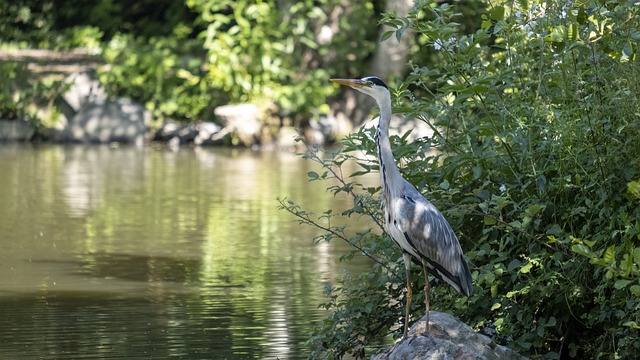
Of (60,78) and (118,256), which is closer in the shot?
(118,256)

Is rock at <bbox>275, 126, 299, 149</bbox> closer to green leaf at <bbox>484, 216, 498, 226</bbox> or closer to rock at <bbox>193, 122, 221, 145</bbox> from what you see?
rock at <bbox>193, 122, 221, 145</bbox>

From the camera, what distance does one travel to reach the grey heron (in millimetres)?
5359

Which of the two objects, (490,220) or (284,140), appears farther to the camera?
(284,140)

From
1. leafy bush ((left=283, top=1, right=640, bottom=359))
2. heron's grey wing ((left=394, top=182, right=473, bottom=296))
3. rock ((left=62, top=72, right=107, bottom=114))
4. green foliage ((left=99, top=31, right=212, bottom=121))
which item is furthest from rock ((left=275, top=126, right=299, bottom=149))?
heron's grey wing ((left=394, top=182, right=473, bottom=296))

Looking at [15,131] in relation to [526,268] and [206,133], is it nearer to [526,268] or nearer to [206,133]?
[206,133]

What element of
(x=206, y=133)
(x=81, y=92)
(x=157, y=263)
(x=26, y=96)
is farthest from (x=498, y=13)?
(x=81, y=92)

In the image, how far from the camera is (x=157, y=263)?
963 centimetres

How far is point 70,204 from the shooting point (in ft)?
43.1

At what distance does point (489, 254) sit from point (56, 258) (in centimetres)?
489

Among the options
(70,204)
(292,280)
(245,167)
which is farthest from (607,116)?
(245,167)

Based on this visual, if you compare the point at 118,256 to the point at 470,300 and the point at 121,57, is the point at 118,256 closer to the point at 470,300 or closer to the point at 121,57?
the point at 470,300

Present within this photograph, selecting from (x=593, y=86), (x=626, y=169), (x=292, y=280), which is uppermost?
(x=593, y=86)

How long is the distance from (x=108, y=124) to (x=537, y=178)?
17.7 m

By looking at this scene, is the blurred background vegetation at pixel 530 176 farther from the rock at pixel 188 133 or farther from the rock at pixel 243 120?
the rock at pixel 188 133
